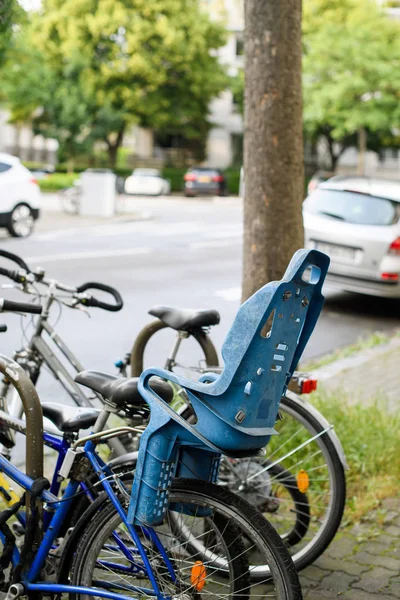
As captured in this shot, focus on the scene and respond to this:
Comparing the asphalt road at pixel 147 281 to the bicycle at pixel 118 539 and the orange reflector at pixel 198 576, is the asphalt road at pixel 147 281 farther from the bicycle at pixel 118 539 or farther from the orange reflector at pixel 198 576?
the orange reflector at pixel 198 576

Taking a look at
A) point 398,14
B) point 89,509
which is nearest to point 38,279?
point 89,509

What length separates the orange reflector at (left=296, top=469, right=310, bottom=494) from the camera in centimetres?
395

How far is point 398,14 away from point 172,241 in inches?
1559

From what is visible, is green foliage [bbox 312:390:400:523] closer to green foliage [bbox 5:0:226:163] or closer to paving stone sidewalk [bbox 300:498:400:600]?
paving stone sidewalk [bbox 300:498:400:600]

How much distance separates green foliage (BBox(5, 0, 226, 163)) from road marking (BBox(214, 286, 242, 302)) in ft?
114

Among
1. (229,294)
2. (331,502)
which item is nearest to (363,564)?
(331,502)

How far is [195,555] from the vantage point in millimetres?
3082

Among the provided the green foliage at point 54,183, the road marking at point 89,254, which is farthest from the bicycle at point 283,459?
the green foliage at point 54,183

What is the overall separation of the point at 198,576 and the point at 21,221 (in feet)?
56.2

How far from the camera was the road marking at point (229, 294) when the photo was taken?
1223cm

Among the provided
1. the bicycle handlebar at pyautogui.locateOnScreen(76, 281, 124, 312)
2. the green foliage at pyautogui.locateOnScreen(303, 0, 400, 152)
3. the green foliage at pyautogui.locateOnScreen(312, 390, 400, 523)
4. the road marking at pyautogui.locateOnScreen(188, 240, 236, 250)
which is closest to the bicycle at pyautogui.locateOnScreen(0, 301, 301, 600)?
the bicycle handlebar at pyautogui.locateOnScreen(76, 281, 124, 312)

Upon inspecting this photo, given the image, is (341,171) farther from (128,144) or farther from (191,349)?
(191,349)

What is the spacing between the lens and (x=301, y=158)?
5148 millimetres

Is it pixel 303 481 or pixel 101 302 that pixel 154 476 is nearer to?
pixel 303 481
